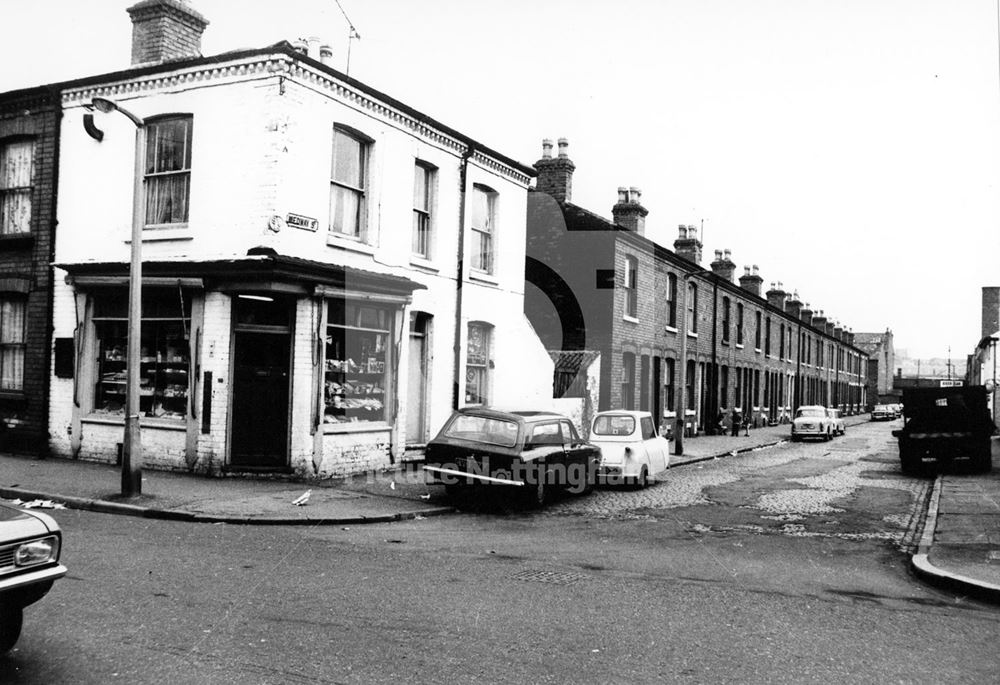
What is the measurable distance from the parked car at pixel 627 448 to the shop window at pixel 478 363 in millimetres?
3581

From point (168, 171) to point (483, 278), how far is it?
7396mm

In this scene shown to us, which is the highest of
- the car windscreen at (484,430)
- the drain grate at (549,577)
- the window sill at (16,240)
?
the window sill at (16,240)

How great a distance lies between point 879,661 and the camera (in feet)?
18.7

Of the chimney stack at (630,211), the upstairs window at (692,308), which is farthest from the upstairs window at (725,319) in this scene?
the chimney stack at (630,211)

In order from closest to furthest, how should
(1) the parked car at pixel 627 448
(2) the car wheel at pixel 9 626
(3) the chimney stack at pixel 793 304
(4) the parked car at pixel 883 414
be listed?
(2) the car wheel at pixel 9 626 → (1) the parked car at pixel 627 448 → (3) the chimney stack at pixel 793 304 → (4) the parked car at pixel 883 414

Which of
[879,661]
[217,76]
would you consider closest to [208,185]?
[217,76]

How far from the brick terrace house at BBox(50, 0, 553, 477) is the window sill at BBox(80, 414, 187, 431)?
42 millimetres

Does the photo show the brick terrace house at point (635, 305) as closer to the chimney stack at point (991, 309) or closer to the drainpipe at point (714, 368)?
the drainpipe at point (714, 368)

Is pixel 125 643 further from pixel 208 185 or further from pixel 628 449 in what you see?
pixel 628 449

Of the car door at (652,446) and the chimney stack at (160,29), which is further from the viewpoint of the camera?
the car door at (652,446)

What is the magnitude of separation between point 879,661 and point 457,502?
7.70m

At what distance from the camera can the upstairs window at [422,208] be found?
17.3 metres

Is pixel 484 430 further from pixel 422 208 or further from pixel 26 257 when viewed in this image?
pixel 26 257

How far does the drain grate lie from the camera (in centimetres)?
786
